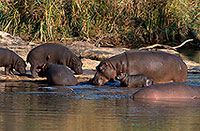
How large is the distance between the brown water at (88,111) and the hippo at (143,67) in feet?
2.94

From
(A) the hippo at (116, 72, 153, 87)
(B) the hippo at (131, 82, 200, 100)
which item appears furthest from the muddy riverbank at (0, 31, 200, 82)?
(B) the hippo at (131, 82, 200, 100)

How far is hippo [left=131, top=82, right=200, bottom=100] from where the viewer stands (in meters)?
7.03

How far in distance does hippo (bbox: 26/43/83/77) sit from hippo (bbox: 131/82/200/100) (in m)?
4.14

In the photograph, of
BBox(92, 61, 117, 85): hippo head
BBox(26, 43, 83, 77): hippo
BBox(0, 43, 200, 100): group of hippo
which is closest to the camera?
BBox(0, 43, 200, 100): group of hippo

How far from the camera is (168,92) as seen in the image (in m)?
7.07

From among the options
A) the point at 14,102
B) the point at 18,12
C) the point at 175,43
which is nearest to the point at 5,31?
the point at 18,12

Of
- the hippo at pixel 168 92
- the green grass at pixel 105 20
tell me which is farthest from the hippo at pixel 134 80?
the green grass at pixel 105 20

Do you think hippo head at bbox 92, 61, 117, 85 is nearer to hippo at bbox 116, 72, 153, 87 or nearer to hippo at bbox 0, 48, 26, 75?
hippo at bbox 116, 72, 153, 87

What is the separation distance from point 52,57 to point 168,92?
4.46 m

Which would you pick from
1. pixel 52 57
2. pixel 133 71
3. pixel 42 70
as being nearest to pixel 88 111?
pixel 133 71

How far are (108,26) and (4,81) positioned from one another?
32.9 feet

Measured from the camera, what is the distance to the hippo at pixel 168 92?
23.1 ft

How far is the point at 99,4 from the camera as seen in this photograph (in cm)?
1862

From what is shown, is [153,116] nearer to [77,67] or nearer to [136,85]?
[136,85]
